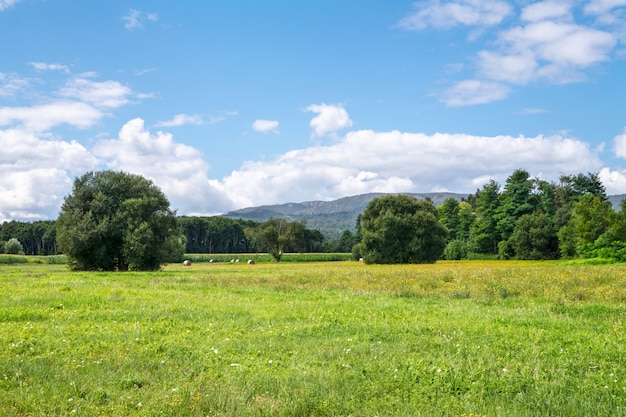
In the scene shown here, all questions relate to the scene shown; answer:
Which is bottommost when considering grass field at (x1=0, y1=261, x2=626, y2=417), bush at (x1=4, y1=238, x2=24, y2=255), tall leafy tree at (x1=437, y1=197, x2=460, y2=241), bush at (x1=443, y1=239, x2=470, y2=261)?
bush at (x1=443, y1=239, x2=470, y2=261)

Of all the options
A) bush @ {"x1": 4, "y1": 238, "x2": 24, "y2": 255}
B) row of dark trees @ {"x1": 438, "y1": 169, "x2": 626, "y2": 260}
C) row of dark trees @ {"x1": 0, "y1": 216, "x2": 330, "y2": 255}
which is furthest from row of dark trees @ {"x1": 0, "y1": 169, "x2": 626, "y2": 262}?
bush @ {"x1": 4, "y1": 238, "x2": 24, "y2": 255}

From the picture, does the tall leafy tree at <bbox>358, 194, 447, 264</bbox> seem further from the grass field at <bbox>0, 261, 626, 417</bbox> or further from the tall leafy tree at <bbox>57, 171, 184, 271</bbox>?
the grass field at <bbox>0, 261, 626, 417</bbox>

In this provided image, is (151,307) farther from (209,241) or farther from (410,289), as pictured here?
(209,241)

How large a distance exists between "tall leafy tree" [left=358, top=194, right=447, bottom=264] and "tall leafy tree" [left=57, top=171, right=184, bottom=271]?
130ft

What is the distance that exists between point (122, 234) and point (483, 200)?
8211 centimetres

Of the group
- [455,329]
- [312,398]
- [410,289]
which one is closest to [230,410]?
[312,398]

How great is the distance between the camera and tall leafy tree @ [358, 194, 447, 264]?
8000 centimetres

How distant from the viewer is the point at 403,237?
81375mm

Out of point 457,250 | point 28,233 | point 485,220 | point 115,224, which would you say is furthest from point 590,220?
point 28,233

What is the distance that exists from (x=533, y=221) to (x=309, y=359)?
91200 mm

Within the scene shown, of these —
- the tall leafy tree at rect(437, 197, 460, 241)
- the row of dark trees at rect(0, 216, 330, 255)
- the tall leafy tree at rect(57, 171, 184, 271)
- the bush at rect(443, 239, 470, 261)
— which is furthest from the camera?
the row of dark trees at rect(0, 216, 330, 255)

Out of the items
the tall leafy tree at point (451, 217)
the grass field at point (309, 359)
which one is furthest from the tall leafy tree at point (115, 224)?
the tall leafy tree at point (451, 217)

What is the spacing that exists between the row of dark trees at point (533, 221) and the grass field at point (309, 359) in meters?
63.6

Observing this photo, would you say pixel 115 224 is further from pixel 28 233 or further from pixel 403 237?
pixel 28 233
